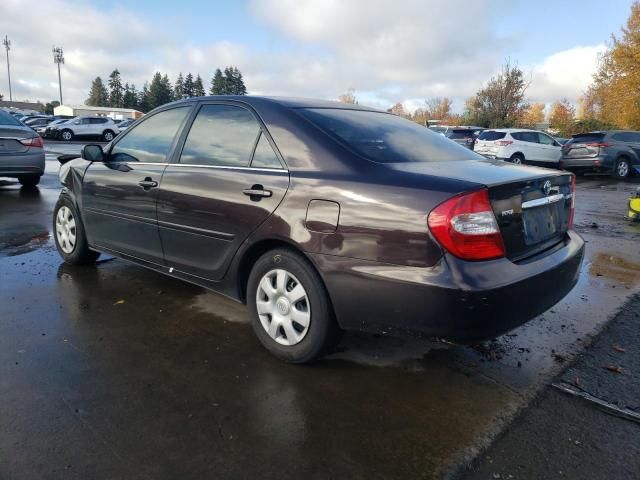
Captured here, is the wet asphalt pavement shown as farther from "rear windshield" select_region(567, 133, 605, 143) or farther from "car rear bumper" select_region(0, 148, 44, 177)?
"rear windshield" select_region(567, 133, 605, 143)

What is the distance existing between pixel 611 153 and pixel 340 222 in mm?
16944

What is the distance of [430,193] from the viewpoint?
2.48 metres

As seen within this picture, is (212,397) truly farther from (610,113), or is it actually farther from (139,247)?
(610,113)

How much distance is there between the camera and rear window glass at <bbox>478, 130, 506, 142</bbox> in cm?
1838

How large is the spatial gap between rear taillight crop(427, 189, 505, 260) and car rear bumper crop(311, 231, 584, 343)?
6 cm

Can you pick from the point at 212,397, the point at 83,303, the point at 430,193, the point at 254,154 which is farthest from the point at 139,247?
the point at 430,193

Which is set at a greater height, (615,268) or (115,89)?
(115,89)

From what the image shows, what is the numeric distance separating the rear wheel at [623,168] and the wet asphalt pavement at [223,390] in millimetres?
14580

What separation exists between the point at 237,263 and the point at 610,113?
33139 mm

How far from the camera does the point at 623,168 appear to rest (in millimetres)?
16688

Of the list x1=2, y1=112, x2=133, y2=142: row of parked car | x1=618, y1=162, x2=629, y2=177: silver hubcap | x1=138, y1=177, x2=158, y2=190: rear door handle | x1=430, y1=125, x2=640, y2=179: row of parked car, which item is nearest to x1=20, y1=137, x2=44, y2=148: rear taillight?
x1=138, y1=177, x2=158, y2=190: rear door handle

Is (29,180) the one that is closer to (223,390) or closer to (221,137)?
(221,137)

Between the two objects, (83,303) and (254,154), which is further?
(83,303)

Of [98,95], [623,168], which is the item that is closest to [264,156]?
[623,168]
